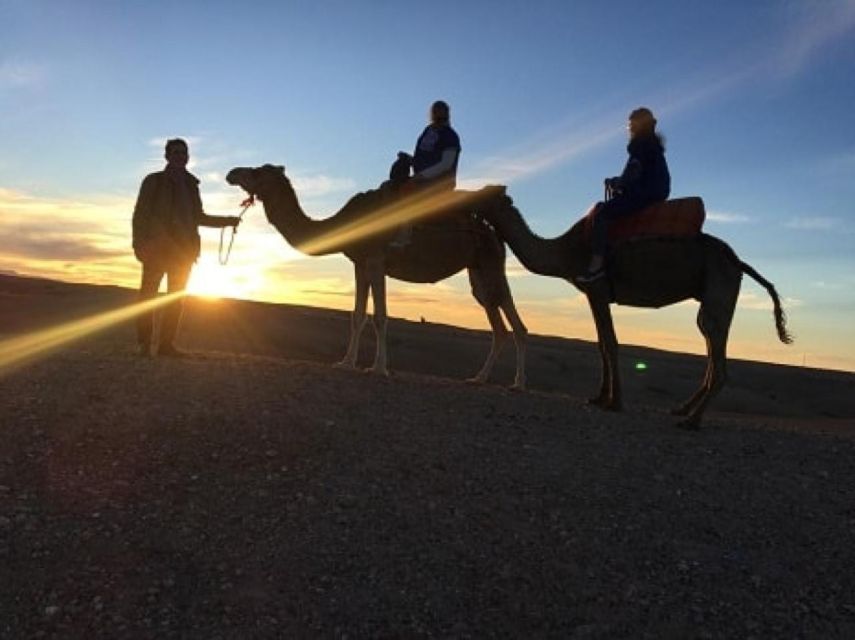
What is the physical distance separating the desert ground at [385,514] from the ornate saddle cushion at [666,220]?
223cm

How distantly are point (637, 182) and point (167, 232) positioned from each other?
235 inches

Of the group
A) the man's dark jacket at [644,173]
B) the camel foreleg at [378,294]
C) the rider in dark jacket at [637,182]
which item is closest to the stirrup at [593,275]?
the rider in dark jacket at [637,182]

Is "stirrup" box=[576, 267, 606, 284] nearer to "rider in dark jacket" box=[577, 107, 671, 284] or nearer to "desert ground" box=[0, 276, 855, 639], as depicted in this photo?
"rider in dark jacket" box=[577, 107, 671, 284]

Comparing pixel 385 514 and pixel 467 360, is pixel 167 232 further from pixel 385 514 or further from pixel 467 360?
pixel 467 360

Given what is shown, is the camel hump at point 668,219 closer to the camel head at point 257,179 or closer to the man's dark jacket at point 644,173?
the man's dark jacket at point 644,173

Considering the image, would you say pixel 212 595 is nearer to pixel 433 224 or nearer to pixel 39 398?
pixel 39 398

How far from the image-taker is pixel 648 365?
37875 millimetres

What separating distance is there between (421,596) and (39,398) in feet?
15.6

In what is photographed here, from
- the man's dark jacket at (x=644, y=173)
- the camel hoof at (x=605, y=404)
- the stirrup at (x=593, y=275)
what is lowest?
the camel hoof at (x=605, y=404)

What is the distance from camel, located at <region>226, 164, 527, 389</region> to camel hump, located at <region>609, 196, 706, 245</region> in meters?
2.05

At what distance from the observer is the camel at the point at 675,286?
37.8ft

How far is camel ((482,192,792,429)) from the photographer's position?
11.5m

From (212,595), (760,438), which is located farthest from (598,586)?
(760,438)

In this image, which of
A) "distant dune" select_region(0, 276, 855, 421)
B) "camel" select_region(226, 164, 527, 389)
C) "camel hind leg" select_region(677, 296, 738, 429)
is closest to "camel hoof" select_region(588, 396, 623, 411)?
"camel hind leg" select_region(677, 296, 738, 429)
